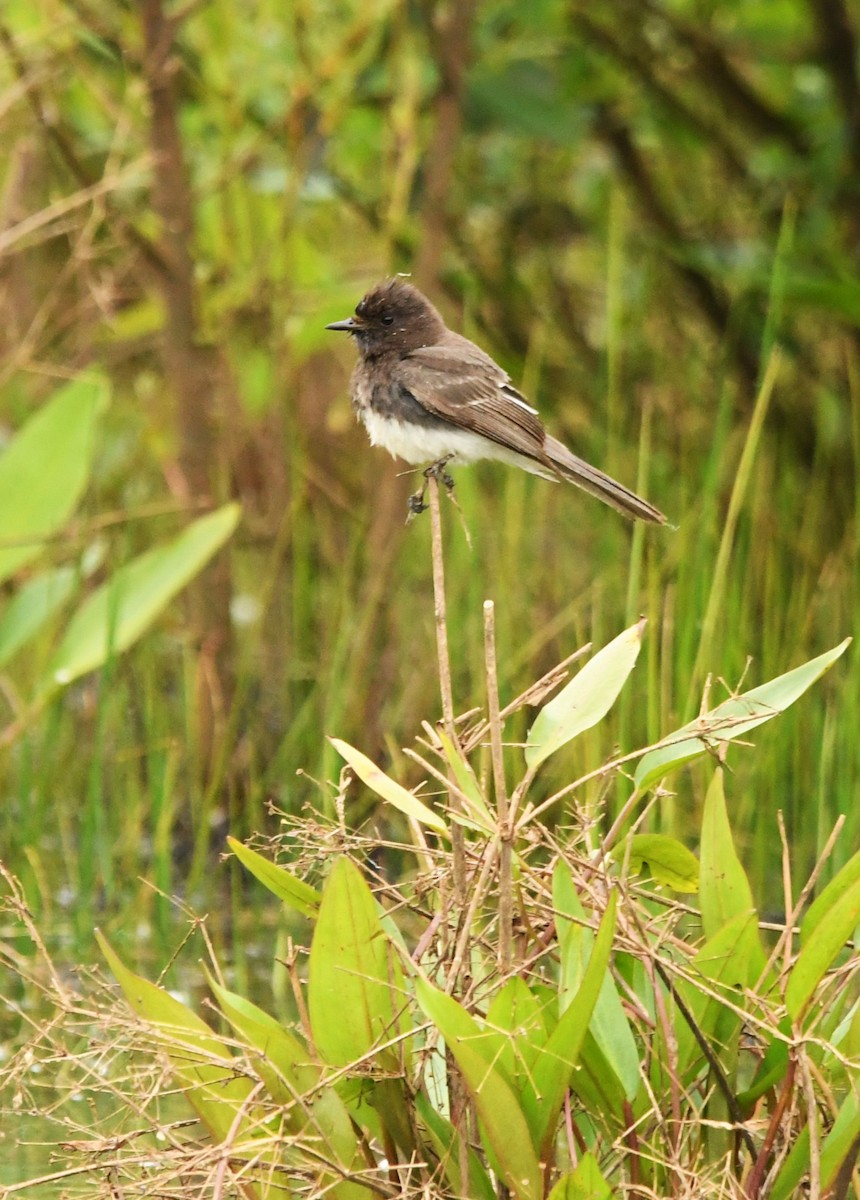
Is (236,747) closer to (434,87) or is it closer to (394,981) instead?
(434,87)

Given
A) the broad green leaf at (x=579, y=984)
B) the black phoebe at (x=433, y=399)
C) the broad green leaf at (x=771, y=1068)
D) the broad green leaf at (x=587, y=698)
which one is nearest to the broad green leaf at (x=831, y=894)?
the broad green leaf at (x=771, y=1068)

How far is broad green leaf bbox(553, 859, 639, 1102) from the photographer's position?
2316 mm

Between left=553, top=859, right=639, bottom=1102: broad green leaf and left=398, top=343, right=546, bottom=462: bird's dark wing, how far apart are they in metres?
1.28

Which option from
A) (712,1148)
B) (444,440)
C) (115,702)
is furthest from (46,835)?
(712,1148)

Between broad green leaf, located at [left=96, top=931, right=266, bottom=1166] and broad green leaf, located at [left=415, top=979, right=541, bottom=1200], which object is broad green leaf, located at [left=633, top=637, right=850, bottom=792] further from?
broad green leaf, located at [left=96, top=931, right=266, bottom=1166]

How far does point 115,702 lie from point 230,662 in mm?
313

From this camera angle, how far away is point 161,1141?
9.83 feet

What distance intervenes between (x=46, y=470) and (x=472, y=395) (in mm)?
1462

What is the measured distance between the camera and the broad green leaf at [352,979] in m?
2.35

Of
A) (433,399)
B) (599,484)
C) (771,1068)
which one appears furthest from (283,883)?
(433,399)

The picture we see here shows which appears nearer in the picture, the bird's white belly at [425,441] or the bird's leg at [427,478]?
the bird's leg at [427,478]

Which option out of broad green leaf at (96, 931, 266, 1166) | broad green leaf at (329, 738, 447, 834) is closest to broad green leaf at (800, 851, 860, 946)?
broad green leaf at (329, 738, 447, 834)

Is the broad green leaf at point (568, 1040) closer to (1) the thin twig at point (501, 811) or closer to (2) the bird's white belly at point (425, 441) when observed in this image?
(1) the thin twig at point (501, 811)

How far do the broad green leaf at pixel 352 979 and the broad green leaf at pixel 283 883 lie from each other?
0.11 meters
